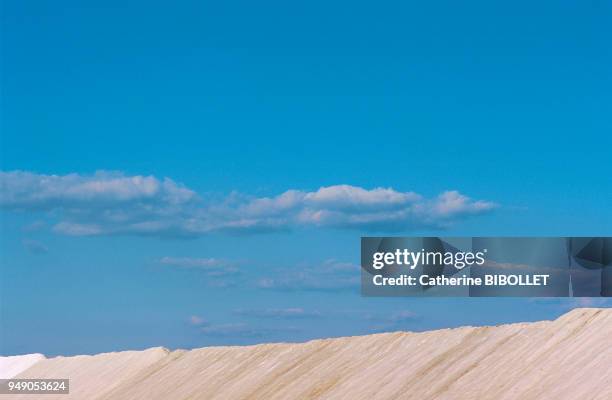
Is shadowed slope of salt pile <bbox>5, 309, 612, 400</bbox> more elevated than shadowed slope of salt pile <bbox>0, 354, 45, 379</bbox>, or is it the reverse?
shadowed slope of salt pile <bbox>0, 354, 45, 379</bbox>

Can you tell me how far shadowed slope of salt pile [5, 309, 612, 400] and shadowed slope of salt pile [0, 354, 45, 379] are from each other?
1569 centimetres

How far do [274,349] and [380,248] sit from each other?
1013 centimetres

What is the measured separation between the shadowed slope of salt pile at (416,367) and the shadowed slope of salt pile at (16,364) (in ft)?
51.5

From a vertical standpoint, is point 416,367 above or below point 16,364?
below

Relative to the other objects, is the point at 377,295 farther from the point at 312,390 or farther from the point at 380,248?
the point at 312,390

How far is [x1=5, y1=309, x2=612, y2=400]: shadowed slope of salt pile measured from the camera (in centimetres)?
2845

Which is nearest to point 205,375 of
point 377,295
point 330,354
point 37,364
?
point 330,354

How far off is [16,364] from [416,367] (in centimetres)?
3617

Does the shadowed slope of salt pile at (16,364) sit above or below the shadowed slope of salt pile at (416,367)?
above

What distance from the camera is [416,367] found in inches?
1313

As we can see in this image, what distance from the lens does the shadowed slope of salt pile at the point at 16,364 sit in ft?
200

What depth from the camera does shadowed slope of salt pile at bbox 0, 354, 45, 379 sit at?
60938mm

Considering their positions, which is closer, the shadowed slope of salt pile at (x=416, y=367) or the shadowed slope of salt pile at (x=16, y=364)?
the shadowed slope of salt pile at (x=416, y=367)

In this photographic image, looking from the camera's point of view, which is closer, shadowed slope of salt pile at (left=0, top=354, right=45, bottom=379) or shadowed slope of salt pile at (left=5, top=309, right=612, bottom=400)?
shadowed slope of salt pile at (left=5, top=309, right=612, bottom=400)
